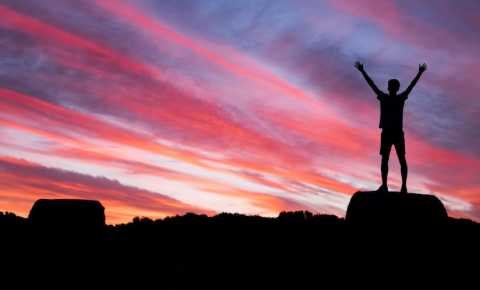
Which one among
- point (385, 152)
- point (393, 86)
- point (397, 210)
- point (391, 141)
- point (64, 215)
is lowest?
point (64, 215)

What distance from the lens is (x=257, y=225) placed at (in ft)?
77.5

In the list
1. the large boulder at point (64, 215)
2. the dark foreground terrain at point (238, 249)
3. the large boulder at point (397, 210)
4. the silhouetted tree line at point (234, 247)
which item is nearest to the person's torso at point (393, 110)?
the large boulder at point (397, 210)

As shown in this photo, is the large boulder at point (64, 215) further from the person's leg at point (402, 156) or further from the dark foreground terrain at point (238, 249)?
the person's leg at point (402, 156)

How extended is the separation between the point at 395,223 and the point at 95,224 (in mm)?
9548

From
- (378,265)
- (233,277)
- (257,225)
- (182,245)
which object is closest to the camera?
(378,265)

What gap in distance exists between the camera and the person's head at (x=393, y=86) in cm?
1571

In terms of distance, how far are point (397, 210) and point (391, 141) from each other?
1709 mm

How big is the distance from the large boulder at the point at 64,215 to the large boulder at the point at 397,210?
28.0ft

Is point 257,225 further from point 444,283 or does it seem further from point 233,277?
point 444,283

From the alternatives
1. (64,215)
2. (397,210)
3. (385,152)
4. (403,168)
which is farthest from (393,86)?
(64,215)

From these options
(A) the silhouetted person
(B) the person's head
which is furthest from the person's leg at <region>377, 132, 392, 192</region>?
(B) the person's head

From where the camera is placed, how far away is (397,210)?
15492 millimetres

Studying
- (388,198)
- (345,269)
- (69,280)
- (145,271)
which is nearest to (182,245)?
(145,271)

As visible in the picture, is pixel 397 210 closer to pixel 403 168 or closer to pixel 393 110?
pixel 403 168
